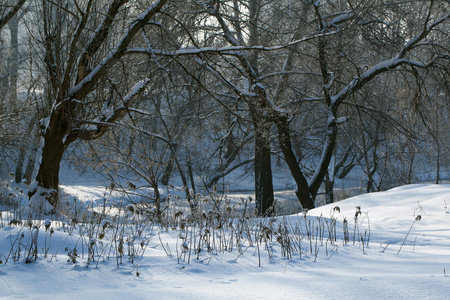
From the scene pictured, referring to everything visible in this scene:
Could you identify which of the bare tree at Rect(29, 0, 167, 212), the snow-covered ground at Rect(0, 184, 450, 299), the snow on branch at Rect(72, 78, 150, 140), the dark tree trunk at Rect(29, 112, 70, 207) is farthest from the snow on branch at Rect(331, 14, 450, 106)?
the dark tree trunk at Rect(29, 112, 70, 207)

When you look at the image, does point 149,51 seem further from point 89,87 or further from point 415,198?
point 415,198

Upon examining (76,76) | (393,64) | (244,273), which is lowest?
(244,273)

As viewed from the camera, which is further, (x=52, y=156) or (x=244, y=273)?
(x=52, y=156)

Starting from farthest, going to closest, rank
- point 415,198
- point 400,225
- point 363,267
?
point 415,198 → point 400,225 → point 363,267

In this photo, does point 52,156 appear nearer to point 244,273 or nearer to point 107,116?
point 107,116

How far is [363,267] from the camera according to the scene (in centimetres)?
347

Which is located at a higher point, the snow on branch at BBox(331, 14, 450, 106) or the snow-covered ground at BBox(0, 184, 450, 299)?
the snow on branch at BBox(331, 14, 450, 106)

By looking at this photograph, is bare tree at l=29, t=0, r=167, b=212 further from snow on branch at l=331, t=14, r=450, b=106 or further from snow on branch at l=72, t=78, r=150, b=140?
snow on branch at l=331, t=14, r=450, b=106

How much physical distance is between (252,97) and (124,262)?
293 inches

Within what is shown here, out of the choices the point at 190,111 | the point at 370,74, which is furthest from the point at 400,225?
the point at 190,111

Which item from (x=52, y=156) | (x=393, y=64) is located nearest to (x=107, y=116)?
(x=52, y=156)

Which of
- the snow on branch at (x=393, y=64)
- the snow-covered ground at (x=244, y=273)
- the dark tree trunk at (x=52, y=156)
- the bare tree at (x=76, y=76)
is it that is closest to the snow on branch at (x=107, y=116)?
the bare tree at (x=76, y=76)

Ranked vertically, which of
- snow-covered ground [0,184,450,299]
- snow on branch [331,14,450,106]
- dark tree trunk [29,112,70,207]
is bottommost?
snow-covered ground [0,184,450,299]

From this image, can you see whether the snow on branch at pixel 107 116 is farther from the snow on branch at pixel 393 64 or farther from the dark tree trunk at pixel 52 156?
the snow on branch at pixel 393 64
